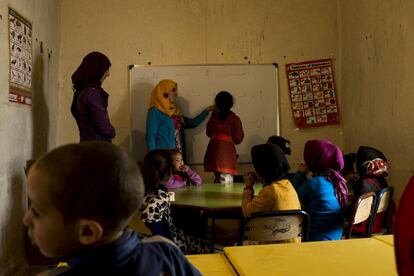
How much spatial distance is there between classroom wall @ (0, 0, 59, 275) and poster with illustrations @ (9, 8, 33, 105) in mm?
63

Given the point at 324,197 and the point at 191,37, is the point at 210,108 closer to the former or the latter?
the point at 191,37

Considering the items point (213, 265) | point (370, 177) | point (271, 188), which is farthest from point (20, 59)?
point (370, 177)

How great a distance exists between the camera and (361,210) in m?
2.43

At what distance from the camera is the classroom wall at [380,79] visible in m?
3.65

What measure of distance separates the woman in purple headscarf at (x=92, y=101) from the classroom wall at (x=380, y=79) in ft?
8.24

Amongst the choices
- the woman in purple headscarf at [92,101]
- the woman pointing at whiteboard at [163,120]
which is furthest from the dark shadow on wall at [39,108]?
the woman pointing at whiteboard at [163,120]

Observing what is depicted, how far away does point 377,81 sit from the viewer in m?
4.19

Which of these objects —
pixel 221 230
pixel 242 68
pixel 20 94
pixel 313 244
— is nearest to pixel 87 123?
pixel 20 94

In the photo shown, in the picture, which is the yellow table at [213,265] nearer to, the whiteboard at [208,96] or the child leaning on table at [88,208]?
A: the child leaning on table at [88,208]

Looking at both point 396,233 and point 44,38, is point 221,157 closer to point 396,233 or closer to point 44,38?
point 44,38

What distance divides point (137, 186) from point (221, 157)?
3.53 meters

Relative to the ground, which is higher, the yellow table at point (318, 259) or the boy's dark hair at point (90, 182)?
the boy's dark hair at point (90, 182)

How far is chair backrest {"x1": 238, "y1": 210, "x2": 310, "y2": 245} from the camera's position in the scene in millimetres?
1934

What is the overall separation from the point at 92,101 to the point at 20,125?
1.92ft
